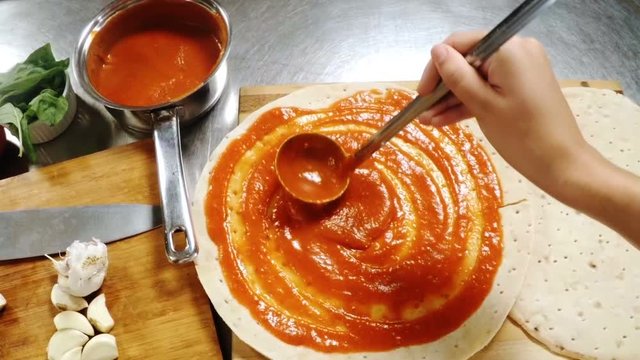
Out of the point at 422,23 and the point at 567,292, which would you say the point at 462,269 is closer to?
the point at 567,292

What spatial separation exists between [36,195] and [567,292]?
1.71m

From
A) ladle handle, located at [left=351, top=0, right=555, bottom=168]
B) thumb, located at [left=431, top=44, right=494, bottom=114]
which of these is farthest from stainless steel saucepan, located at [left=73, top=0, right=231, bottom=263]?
thumb, located at [left=431, top=44, right=494, bottom=114]

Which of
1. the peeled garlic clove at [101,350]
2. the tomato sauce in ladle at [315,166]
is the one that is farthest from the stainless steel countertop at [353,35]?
the peeled garlic clove at [101,350]

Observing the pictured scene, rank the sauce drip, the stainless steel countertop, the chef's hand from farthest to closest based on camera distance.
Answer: the stainless steel countertop < the sauce drip < the chef's hand

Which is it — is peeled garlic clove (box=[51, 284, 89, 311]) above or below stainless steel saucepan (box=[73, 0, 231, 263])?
below

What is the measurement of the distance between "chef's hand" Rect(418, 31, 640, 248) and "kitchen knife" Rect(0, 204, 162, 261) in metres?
1.05

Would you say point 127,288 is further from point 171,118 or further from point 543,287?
point 543,287

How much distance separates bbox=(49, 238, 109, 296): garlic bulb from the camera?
4.71 ft

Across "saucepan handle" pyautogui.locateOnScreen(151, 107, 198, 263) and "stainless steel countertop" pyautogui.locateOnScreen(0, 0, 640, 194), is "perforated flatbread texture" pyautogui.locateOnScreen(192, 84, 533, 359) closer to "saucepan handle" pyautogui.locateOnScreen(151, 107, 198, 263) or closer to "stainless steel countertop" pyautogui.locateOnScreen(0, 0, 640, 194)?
"saucepan handle" pyautogui.locateOnScreen(151, 107, 198, 263)

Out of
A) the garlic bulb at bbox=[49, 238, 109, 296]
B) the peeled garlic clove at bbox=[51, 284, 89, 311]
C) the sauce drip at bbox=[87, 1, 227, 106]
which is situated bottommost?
the peeled garlic clove at bbox=[51, 284, 89, 311]

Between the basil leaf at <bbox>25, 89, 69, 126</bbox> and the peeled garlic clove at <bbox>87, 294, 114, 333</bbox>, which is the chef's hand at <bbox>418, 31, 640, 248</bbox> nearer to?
the peeled garlic clove at <bbox>87, 294, 114, 333</bbox>

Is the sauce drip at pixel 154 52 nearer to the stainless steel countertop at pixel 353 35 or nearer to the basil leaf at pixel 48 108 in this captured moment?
the basil leaf at pixel 48 108

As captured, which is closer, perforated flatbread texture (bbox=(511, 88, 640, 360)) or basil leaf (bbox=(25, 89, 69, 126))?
perforated flatbread texture (bbox=(511, 88, 640, 360))

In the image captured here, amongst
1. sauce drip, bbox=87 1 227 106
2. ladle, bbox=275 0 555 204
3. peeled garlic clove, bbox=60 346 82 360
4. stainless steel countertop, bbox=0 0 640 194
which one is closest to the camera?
peeled garlic clove, bbox=60 346 82 360
